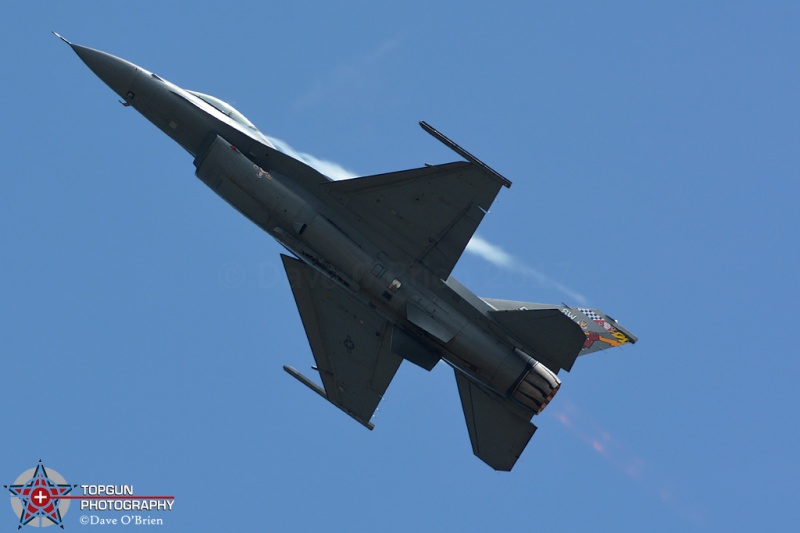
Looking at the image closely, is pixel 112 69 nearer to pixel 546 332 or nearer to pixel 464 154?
pixel 464 154

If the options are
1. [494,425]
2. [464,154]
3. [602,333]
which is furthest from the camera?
[602,333]

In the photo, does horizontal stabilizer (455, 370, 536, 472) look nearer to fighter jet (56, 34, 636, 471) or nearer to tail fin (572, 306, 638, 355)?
fighter jet (56, 34, 636, 471)

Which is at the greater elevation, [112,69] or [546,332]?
[546,332]

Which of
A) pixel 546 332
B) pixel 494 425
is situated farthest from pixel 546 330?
pixel 494 425

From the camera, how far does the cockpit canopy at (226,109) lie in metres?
22.6

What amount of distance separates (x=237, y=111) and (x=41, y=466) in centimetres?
1127

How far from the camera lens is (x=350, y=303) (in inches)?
925

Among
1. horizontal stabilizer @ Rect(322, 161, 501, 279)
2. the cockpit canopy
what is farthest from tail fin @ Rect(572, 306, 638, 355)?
the cockpit canopy

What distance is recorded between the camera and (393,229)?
22.0 m

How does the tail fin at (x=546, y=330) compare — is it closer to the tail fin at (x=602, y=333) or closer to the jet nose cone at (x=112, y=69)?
the tail fin at (x=602, y=333)

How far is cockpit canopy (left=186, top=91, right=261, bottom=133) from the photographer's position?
2256cm

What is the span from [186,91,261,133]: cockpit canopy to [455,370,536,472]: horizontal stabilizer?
8.71 meters

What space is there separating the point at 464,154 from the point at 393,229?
2.71 m

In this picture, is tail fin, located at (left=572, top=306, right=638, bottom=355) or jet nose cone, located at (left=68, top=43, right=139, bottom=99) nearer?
jet nose cone, located at (left=68, top=43, right=139, bottom=99)
